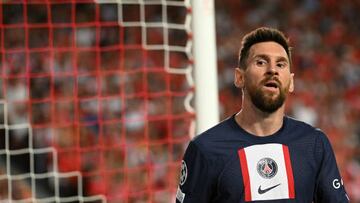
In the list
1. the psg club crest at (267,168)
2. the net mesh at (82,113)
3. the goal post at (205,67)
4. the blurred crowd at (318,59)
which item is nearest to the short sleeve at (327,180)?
the psg club crest at (267,168)

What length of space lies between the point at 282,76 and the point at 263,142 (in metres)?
0.20

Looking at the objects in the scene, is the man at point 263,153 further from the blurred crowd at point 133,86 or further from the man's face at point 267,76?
the blurred crowd at point 133,86

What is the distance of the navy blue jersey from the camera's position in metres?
1.91

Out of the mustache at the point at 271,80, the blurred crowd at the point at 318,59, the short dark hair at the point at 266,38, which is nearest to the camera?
the mustache at the point at 271,80

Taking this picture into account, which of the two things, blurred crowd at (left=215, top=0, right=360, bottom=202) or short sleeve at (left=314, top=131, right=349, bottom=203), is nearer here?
short sleeve at (left=314, top=131, right=349, bottom=203)

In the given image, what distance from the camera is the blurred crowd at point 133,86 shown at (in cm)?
525

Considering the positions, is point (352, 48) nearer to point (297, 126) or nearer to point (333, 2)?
point (333, 2)

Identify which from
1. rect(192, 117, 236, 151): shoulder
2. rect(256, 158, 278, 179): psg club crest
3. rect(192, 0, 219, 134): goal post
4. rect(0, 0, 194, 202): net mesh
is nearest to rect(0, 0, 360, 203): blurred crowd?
rect(0, 0, 194, 202): net mesh

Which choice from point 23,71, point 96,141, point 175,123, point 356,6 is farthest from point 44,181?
point 356,6

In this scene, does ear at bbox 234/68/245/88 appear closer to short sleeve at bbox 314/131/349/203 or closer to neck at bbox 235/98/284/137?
neck at bbox 235/98/284/137

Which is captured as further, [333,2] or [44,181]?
[333,2]

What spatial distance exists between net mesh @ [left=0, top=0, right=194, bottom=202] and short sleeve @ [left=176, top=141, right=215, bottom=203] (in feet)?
9.26

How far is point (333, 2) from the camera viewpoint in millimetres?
7457

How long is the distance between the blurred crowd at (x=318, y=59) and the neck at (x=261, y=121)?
4426 millimetres
